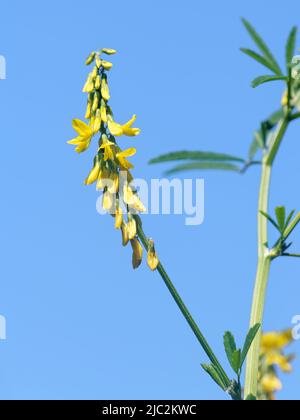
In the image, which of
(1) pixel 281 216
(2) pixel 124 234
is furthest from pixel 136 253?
(1) pixel 281 216

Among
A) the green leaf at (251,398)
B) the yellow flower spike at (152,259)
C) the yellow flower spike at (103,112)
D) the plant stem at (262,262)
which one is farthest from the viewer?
the yellow flower spike at (103,112)

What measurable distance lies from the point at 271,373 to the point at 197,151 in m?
0.68

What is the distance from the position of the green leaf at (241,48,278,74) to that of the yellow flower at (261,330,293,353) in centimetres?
71

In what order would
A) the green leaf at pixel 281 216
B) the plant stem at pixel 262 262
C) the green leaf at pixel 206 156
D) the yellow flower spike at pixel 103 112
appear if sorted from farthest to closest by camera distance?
1. the yellow flower spike at pixel 103 112
2. the green leaf at pixel 206 156
3. the green leaf at pixel 281 216
4. the plant stem at pixel 262 262

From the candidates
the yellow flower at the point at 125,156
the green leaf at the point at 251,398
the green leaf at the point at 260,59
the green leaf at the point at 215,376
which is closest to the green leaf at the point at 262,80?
the green leaf at the point at 260,59

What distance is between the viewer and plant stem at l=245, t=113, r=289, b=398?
4.36 ft

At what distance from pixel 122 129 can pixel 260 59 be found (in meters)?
0.44

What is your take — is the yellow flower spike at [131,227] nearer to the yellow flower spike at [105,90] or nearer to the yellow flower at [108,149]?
the yellow flower at [108,149]

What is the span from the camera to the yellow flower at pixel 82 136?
1.89 metres

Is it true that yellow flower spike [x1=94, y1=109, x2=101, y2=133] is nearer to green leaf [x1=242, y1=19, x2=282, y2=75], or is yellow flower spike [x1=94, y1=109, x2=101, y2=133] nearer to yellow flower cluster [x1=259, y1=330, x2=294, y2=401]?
green leaf [x1=242, y1=19, x2=282, y2=75]

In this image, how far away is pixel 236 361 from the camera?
4.93 ft

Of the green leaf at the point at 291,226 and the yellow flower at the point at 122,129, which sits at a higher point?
the yellow flower at the point at 122,129

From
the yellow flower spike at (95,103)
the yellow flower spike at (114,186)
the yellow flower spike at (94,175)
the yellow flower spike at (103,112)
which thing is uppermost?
the yellow flower spike at (95,103)
